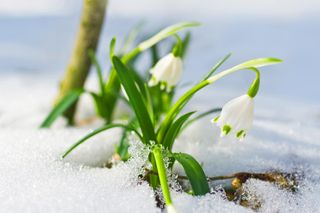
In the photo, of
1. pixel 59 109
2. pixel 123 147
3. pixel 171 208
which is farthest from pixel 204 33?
pixel 171 208

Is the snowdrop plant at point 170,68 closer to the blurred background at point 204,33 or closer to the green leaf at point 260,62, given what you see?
the green leaf at point 260,62

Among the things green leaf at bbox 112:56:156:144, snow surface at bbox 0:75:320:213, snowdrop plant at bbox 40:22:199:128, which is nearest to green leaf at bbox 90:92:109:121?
snowdrop plant at bbox 40:22:199:128

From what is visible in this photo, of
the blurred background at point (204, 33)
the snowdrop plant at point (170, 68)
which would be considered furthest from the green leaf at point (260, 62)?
the blurred background at point (204, 33)

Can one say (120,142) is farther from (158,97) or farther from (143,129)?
(158,97)

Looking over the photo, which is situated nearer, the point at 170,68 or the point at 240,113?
the point at 240,113

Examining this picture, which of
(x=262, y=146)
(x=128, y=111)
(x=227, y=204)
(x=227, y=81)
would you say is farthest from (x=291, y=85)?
(x=227, y=204)

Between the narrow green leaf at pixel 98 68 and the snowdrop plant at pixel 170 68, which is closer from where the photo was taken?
the snowdrop plant at pixel 170 68

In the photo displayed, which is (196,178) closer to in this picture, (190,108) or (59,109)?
(59,109)
